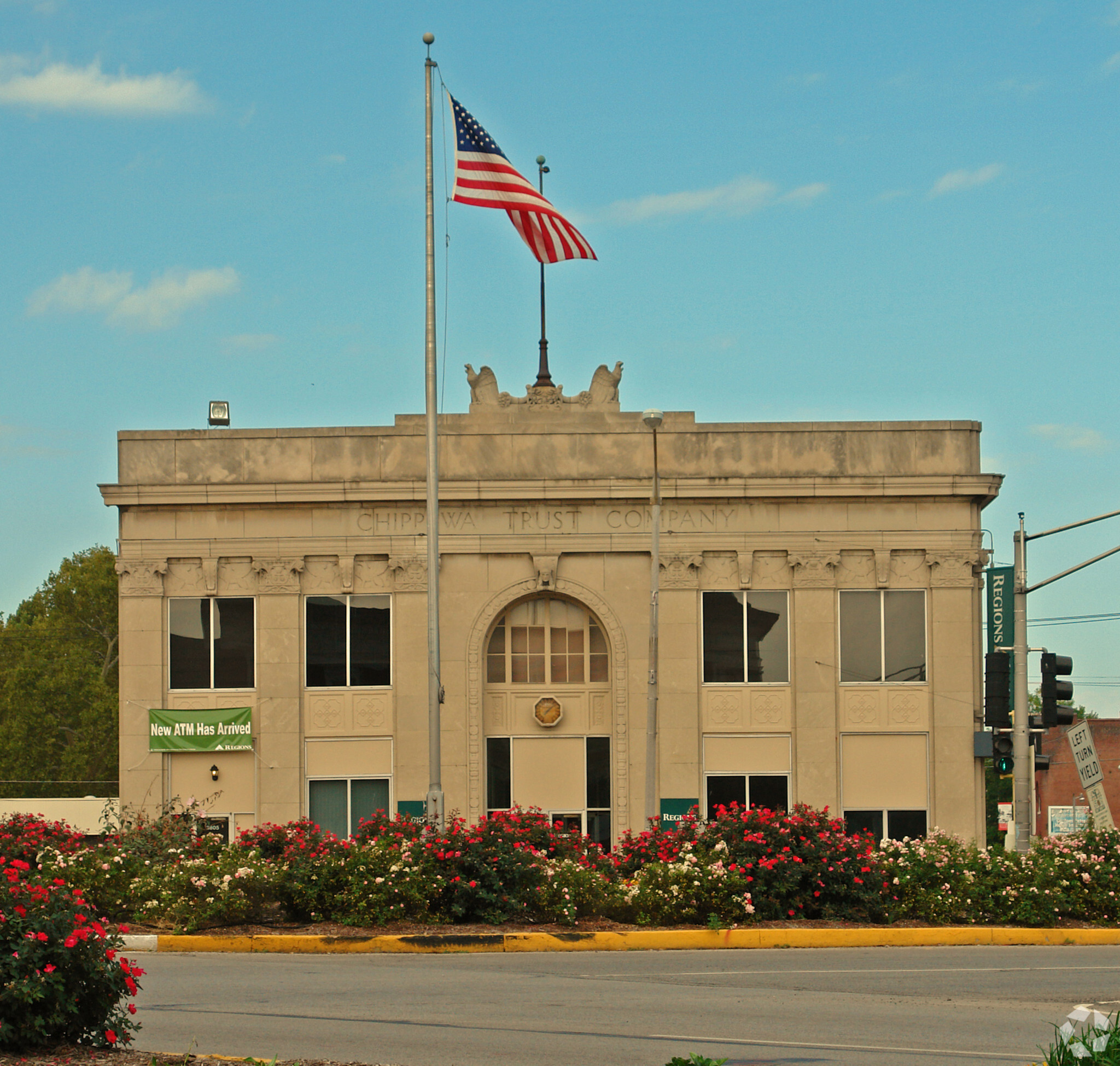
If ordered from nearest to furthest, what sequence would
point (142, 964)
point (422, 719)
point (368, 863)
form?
point (142, 964), point (368, 863), point (422, 719)

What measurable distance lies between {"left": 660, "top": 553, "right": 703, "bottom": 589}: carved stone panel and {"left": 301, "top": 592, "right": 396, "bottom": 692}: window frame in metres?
6.20

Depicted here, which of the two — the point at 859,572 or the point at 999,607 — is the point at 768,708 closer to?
the point at 859,572

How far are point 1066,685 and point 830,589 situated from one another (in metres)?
8.56

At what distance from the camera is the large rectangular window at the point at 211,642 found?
103 feet

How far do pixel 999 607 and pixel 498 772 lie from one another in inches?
470

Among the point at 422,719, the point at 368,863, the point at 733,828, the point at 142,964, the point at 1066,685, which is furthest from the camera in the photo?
the point at 422,719

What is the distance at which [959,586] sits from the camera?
103ft

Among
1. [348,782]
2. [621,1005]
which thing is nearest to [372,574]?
[348,782]

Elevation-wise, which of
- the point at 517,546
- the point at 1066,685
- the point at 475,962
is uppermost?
the point at 517,546

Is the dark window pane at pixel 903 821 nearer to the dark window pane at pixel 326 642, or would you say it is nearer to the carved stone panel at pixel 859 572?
the carved stone panel at pixel 859 572

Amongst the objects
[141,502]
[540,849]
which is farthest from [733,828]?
[141,502]

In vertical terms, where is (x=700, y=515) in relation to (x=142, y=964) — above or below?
above

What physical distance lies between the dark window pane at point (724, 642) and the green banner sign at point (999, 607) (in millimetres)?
5605

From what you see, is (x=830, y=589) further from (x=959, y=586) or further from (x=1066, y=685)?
(x=1066, y=685)
